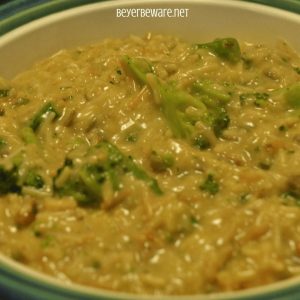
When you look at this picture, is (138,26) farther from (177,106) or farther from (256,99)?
(256,99)

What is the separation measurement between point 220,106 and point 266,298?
54.3 inches

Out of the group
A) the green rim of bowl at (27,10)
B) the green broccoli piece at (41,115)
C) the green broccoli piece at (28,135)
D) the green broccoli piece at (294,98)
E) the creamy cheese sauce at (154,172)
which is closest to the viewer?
the creamy cheese sauce at (154,172)

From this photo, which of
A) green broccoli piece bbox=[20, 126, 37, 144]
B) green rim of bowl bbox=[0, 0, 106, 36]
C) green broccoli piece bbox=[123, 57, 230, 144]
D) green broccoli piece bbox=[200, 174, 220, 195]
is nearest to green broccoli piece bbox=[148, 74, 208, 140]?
green broccoli piece bbox=[123, 57, 230, 144]

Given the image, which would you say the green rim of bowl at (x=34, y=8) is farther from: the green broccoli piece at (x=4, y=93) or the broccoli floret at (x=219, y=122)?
the broccoli floret at (x=219, y=122)

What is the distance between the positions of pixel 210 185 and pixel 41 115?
3.52 ft

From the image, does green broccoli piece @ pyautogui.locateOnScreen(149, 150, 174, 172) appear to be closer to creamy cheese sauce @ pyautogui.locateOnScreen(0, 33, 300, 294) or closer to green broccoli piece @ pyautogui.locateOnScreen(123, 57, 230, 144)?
creamy cheese sauce @ pyautogui.locateOnScreen(0, 33, 300, 294)

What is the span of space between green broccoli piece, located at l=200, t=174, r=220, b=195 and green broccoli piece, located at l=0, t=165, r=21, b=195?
91cm

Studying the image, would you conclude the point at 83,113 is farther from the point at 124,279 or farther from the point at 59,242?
the point at 124,279

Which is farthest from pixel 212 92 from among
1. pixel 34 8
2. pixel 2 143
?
pixel 34 8

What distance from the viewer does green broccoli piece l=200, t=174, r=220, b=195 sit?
2.70 metres

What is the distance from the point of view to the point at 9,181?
2.75 meters

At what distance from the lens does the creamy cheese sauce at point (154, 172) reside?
2389mm

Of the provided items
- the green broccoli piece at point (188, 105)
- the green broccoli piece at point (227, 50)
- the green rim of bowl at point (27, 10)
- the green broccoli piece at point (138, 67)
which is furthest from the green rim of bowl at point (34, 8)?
the green broccoli piece at point (188, 105)

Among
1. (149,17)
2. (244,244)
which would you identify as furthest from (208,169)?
(149,17)
